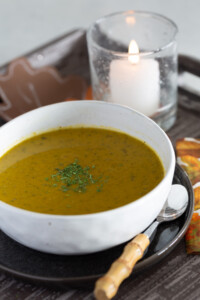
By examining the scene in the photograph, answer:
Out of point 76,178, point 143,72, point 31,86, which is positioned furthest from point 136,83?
point 76,178

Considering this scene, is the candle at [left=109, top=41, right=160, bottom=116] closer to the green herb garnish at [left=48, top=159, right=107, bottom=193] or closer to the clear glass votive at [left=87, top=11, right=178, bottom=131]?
the clear glass votive at [left=87, top=11, right=178, bottom=131]

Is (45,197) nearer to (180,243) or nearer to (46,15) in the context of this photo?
(180,243)

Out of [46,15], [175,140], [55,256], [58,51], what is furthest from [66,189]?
[46,15]

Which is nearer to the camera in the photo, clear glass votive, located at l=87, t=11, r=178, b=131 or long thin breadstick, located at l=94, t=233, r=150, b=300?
long thin breadstick, located at l=94, t=233, r=150, b=300

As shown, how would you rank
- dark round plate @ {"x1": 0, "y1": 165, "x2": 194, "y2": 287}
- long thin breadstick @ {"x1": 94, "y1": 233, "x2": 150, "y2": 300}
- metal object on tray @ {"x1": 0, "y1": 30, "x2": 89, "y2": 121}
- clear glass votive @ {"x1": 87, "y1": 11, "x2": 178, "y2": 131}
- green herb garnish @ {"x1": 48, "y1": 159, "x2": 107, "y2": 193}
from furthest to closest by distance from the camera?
metal object on tray @ {"x1": 0, "y1": 30, "x2": 89, "y2": 121}
clear glass votive @ {"x1": 87, "y1": 11, "x2": 178, "y2": 131}
green herb garnish @ {"x1": 48, "y1": 159, "x2": 107, "y2": 193}
dark round plate @ {"x1": 0, "y1": 165, "x2": 194, "y2": 287}
long thin breadstick @ {"x1": 94, "y1": 233, "x2": 150, "y2": 300}

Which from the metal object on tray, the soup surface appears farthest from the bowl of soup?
the metal object on tray

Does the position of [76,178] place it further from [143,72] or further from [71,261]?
[143,72]
